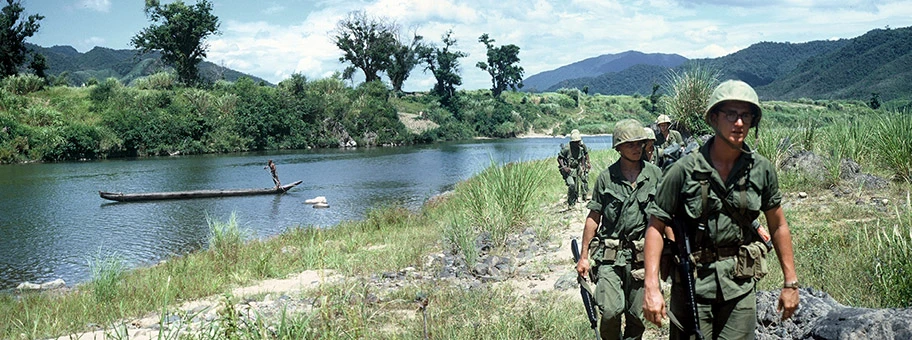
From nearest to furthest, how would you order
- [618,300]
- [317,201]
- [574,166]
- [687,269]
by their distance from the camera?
[687,269]
[618,300]
[574,166]
[317,201]

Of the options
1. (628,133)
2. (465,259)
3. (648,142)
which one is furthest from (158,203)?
(628,133)

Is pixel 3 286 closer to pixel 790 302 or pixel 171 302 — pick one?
pixel 171 302

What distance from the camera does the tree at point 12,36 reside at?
51000 mm

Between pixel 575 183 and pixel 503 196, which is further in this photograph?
pixel 575 183

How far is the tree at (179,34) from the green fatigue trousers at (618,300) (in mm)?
63376

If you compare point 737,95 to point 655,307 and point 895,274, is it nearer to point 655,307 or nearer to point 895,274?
point 655,307

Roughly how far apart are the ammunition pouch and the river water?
23.4ft

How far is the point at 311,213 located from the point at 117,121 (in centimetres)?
3109

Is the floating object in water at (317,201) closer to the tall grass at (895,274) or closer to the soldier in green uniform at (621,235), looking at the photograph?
the soldier in green uniform at (621,235)

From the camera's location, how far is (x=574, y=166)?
12102 mm

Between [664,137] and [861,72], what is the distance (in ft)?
385

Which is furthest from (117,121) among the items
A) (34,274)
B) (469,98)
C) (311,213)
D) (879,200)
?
(469,98)

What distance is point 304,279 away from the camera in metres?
8.70

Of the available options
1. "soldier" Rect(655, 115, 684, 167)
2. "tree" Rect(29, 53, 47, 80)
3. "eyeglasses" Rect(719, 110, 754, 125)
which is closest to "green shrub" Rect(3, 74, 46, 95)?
"tree" Rect(29, 53, 47, 80)
